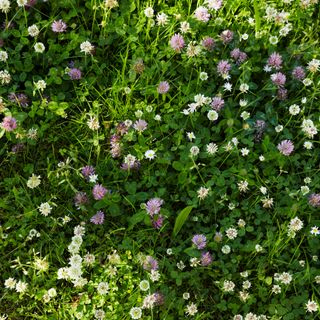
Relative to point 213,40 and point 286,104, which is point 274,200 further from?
point 213,40

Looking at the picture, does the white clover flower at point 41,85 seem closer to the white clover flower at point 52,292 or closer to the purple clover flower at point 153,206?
the purple clover flower at point 153,206

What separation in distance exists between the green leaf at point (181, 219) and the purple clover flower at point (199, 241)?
0.28ft

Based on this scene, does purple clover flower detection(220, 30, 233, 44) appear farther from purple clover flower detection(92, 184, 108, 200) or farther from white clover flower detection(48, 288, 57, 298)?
white clover flower detection(48, 288, 57, 298)

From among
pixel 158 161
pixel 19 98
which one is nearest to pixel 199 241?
pixel 158 161

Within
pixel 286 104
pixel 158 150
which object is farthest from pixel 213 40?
pixel 158 150

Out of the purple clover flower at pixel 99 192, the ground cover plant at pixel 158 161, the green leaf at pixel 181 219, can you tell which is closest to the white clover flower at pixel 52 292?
the ground cover plant at pixel 158 161

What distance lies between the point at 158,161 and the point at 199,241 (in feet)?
1.39

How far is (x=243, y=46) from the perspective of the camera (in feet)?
9.38

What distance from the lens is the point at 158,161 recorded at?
2.53m

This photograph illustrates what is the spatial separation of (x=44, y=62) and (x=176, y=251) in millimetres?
1156

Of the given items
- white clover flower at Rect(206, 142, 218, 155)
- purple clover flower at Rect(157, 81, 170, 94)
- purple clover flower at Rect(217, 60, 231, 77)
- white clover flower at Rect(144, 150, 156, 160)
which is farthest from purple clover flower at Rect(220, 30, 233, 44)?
white clover flower at Rect(144, 150, 156, 160)

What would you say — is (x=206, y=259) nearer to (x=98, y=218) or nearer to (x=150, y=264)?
(x=150, y=264)

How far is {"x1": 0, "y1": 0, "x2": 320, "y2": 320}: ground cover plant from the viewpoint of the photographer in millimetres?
2389

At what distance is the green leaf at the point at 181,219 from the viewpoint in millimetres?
2422
